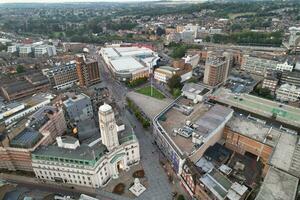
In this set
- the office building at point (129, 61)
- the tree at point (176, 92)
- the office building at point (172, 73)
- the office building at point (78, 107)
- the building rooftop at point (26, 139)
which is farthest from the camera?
the office building at point (129, 61)

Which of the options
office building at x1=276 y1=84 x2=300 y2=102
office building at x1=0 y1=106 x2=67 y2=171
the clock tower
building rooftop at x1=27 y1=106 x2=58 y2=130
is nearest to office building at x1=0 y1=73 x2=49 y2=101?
building rooftop at x1=27 y1=106 x2=58 y2=130

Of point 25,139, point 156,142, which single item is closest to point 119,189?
point 156,142

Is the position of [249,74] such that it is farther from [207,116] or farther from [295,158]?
[295,158]

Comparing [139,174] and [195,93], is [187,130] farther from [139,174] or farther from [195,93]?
[195,93]

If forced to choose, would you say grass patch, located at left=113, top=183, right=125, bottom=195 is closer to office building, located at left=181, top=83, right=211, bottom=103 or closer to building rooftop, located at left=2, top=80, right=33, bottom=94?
office building, located at left=181, top=83, right=211, bottom=103

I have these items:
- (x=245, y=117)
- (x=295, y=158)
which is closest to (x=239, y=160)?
(x=295, y=158)

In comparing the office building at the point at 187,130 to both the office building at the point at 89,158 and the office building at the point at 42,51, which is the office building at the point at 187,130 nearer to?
the office building at the point at 89,158

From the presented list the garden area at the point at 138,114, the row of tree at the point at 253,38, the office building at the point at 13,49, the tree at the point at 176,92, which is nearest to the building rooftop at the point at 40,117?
the garden area at the point at 138,114

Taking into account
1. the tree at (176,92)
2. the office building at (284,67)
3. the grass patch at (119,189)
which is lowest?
the grass patch at (119,189)
